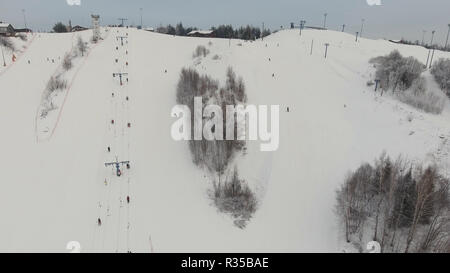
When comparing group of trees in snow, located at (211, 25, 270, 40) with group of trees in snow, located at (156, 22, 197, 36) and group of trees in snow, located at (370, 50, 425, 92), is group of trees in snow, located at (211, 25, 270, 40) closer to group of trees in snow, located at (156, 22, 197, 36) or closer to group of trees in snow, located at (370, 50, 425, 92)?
group of trees in snow, located at (156, 22, 197, 36)

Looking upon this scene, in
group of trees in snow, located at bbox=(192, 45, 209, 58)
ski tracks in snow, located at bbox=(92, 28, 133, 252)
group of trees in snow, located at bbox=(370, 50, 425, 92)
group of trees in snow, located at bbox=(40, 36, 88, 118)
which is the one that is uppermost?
group of trees in snow, located at bbox=(192, 45, 209, 58)

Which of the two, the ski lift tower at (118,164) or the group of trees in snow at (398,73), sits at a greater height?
the group of trees in snow at (398,73)

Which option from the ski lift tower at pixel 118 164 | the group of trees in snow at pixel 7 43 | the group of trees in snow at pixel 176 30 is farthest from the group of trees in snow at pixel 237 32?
the ski lift tower at pixel 118 164

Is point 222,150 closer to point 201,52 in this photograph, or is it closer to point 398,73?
point 398,73

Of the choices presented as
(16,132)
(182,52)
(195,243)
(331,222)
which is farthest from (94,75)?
(331,222)

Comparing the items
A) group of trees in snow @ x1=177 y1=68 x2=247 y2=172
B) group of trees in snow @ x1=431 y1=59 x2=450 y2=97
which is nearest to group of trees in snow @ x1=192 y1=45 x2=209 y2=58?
group of trees in snow @ x1=177 y1=68 x2=247 y2=172

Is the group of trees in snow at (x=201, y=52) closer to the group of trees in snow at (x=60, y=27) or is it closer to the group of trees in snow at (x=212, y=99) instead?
the group of trees in snow at (x=212, y=99)
